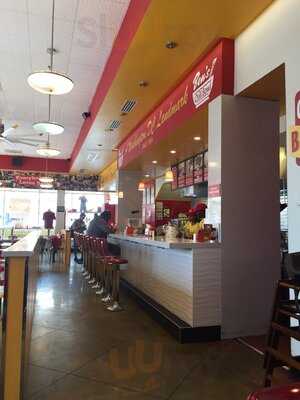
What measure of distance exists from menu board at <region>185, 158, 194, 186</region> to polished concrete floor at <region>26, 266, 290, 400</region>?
12.5 ft

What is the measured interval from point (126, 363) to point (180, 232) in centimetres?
230

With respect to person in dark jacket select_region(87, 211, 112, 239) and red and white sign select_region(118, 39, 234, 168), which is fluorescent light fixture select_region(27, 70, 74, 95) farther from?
person in dark jacket select_region(87, 211, 112, 239)

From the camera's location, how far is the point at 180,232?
518 cm

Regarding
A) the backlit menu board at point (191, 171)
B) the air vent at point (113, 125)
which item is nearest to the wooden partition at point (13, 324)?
the backlit menu board at point (191, 171)

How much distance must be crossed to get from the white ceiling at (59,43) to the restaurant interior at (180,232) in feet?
0.09

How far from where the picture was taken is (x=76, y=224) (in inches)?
453

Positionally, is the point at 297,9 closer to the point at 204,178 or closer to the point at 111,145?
the point at 204,178

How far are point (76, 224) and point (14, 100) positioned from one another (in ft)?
15.5

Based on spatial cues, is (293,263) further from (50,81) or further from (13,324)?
(50,81)

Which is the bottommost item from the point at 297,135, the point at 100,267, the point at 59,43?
the point at 100,267

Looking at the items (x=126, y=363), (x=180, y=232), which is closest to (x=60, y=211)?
(x=180, y=232)

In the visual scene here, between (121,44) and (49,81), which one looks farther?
(121,44)

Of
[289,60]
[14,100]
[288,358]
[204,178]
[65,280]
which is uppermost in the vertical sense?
[14,100]

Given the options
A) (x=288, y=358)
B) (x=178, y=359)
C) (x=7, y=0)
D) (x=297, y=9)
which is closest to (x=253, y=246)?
(x=178, y=359)
